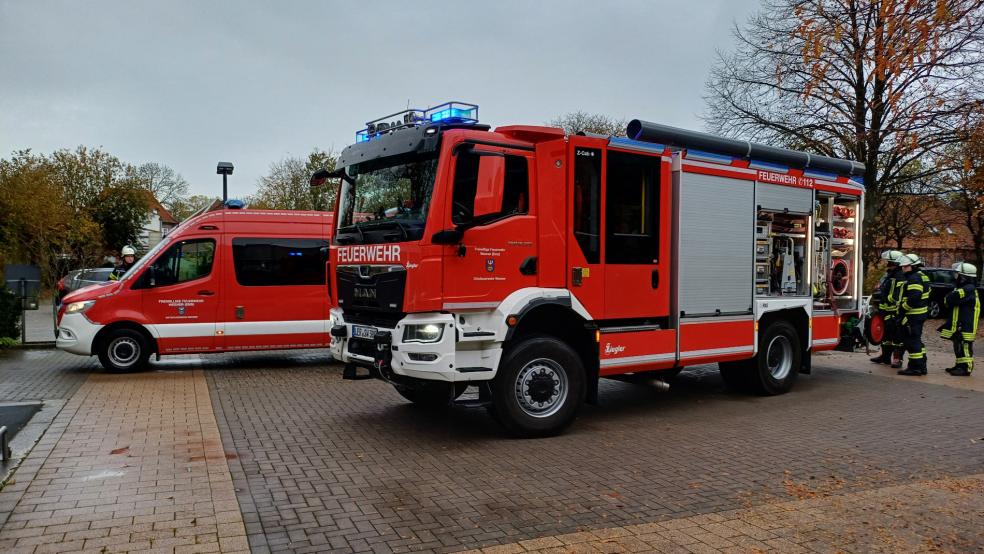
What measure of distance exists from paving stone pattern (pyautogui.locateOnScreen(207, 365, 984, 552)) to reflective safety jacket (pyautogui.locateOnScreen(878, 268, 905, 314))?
2.21 metres

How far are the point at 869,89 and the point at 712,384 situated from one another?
1443cm

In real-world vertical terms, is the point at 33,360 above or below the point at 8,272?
below

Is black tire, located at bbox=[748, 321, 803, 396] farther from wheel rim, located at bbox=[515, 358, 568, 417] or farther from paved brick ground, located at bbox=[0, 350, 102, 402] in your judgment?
paved brick ground, located at bbox=[0, 350, 102, 402]

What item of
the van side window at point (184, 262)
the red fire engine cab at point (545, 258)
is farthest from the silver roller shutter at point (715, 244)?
the van side window at point (184, 262)

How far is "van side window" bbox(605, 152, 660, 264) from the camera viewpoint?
24.1ft

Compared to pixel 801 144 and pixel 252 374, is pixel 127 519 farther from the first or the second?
pixel 801 144

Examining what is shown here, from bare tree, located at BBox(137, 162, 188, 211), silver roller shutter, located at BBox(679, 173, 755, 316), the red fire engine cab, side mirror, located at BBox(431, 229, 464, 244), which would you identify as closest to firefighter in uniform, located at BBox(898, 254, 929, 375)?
the red fire engine cab

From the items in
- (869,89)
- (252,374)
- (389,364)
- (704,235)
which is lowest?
(252,374)

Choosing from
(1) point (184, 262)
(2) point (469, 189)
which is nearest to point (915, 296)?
(2) point (469, 189)

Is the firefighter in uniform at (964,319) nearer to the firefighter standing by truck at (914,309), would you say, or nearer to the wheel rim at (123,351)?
the firefighter standing by truck at (914,309)

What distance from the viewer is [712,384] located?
10.3m

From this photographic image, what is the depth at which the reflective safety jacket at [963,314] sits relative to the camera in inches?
437

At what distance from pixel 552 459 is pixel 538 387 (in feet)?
2.88

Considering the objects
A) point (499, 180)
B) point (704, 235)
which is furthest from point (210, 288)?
point (704, 235)
